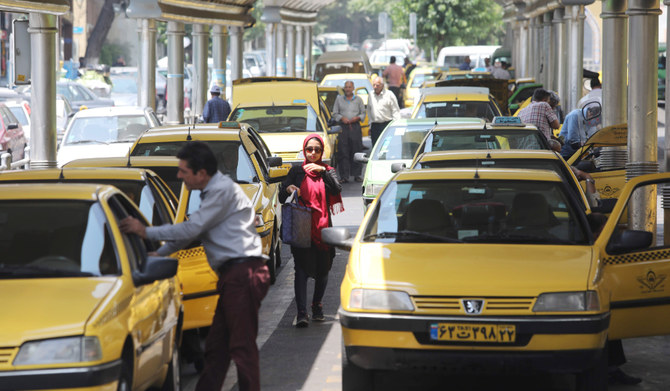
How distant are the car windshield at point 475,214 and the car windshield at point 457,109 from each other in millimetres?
11842

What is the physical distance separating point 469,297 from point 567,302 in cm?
55

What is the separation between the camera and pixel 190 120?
33469 mm

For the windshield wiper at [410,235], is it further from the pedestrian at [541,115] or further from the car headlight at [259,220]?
the pedestrian at [541,115]

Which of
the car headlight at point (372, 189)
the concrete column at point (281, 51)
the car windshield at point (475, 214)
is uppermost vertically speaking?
the concrete column at point (281, 51)

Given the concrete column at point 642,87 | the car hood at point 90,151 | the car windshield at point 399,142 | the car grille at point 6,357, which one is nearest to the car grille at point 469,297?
the car grille at point 6,357

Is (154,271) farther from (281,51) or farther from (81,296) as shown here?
(281,51)

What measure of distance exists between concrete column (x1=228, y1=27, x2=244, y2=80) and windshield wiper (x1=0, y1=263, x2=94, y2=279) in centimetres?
3101

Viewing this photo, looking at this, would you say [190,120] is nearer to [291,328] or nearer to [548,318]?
[291,328]

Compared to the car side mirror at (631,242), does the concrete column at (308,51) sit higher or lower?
higher

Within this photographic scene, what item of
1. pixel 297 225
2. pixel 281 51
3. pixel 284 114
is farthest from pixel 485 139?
pixel 281 51

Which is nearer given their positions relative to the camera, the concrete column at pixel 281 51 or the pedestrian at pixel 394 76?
the pedestrian at pixel 394 76

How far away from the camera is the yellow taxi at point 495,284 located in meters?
7.25

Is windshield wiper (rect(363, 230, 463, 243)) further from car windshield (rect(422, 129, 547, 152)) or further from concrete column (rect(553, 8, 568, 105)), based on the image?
concrete column (rect(553, 8, 568, 105))

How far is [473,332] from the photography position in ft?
23.9
